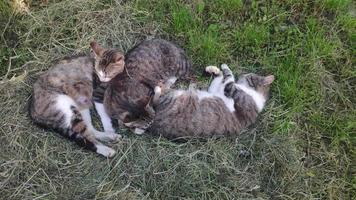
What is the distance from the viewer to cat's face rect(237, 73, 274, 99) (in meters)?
4.33

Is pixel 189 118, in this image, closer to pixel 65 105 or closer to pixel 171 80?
pixel 171 80

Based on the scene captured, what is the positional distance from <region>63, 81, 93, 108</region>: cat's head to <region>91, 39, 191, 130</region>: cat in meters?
0.10

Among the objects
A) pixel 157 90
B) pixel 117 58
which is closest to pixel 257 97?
pixel 157 90

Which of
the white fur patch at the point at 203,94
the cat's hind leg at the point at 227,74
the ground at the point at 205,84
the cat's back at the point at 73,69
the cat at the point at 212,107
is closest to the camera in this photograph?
the ground at the point at 205,84

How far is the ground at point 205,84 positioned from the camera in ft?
12.9

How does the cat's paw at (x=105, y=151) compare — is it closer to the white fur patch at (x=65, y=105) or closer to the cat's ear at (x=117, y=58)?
the white fur patch at (x=65, y=105)

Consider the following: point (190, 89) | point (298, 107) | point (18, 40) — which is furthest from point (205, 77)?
point (18, 40)

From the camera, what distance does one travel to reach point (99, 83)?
14.0ft

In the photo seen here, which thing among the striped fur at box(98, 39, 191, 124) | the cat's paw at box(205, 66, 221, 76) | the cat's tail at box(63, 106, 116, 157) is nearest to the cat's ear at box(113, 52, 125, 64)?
the striped fur at box(98, 39, 191, 124)

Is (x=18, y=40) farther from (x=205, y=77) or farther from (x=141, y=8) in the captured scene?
(x=205, y=77)

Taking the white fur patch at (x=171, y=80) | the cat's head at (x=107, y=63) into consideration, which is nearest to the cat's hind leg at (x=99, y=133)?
the cat's head at (x=107, y=63)

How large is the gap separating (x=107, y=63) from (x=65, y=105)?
0.50 m

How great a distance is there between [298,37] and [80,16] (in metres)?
2.12

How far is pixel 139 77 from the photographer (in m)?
4.19
